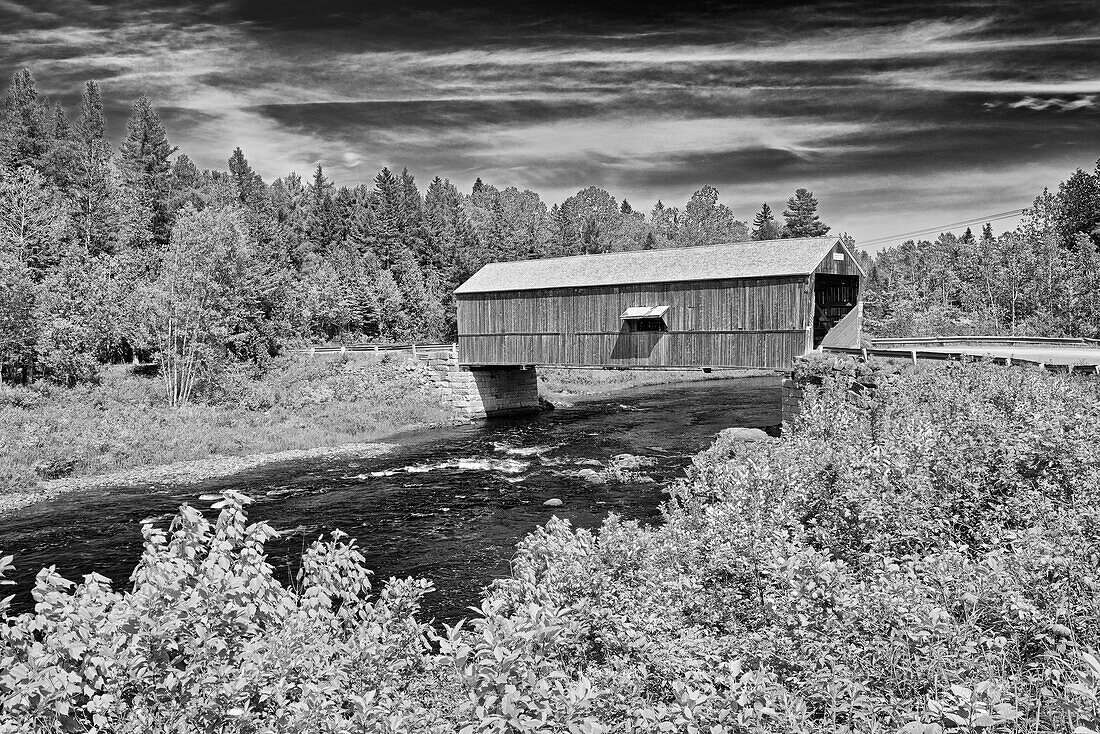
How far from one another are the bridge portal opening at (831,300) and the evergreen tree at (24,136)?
50.5 m

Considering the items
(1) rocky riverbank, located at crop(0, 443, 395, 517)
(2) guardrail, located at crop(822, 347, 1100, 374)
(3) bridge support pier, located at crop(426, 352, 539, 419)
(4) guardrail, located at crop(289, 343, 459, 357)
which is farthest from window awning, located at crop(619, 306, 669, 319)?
(1) rocky riverbank, located at crop(0, 443, 395, 517)

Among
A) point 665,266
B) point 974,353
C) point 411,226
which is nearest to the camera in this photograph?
point 974,353

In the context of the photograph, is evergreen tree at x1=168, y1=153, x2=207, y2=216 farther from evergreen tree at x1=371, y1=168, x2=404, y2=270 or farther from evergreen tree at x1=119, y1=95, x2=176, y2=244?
evergreen tree at x1=371, y1=168, x2=404, y2=270

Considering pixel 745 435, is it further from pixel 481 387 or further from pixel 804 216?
pixel 804 216

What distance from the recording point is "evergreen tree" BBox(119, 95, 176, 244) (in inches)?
2140

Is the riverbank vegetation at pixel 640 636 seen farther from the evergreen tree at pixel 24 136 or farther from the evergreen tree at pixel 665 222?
the evergreen tree at pixel 665 222

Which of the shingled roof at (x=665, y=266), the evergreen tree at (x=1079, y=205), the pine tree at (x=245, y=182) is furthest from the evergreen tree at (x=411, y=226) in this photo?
the evergreen tree at (x=1079, y=205)

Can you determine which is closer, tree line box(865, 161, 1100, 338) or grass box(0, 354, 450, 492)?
grass box(0, 354, 450, 492)

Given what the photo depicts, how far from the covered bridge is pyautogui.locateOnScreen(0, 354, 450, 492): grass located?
559 centimetres

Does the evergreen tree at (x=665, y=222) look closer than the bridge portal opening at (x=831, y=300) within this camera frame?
No

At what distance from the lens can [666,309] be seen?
30047 millimetres

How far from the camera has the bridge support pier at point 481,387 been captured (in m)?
37.7

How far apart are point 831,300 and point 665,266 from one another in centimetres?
695

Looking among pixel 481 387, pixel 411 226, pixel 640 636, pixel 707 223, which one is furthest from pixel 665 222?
pixel 640 636
